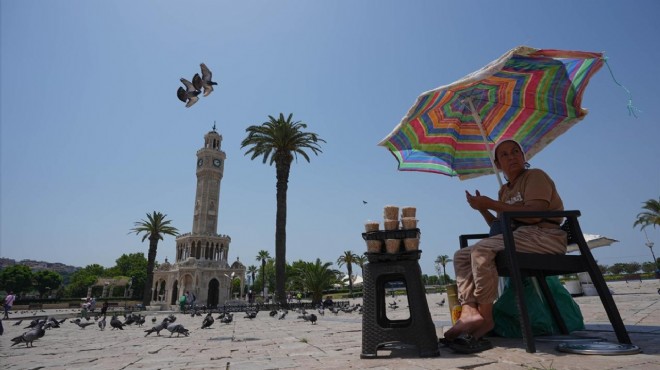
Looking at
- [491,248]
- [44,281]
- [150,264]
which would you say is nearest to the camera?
[491,248]

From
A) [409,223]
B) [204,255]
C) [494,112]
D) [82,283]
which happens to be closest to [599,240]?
[494,112]

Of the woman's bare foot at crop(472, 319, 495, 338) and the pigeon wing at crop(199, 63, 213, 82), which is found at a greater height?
the pigeon wing at crop(199, 63, 213, 82)

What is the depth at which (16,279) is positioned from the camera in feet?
216

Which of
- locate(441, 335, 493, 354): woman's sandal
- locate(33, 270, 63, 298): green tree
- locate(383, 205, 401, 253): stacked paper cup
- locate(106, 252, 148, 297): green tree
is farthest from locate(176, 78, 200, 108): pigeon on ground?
locate(33, 270, 63, 298): green tree

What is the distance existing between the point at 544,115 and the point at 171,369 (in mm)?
5042

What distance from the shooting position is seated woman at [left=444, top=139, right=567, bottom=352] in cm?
243

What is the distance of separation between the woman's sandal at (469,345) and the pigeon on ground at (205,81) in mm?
9791

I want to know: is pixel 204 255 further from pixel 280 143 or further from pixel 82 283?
pixel 82 283

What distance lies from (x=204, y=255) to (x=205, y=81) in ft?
124

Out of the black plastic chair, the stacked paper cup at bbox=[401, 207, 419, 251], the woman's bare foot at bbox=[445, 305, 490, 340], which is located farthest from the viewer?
the stacked paper cup at bbox=[401, 207, 419, 251]

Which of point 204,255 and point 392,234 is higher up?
point 204,255

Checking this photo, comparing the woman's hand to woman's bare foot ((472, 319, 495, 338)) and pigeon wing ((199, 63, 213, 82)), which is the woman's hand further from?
pigeon wing ((199, 63, 213, 82))

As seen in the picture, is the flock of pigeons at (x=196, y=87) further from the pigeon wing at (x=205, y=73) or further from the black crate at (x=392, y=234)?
the black crate at (x=392, y=234)

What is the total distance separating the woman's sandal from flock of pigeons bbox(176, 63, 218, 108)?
31.4 ft
